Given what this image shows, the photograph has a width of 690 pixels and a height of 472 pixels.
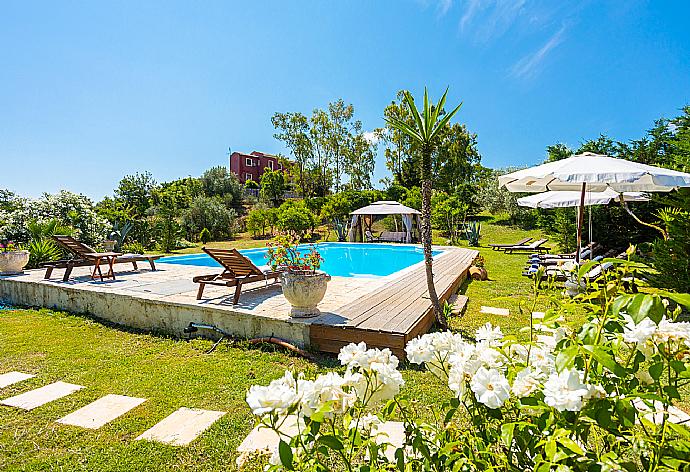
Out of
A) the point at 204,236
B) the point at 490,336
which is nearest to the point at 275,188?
the point at 204,236

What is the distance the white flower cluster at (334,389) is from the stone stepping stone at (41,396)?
346 centimetres

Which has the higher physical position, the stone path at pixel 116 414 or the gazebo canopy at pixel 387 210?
the gazebo canopy at pixel 387 210

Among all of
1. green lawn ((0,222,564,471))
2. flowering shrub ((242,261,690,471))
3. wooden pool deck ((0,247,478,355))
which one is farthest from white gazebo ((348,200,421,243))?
flowering shrub ((242,261,690,471))

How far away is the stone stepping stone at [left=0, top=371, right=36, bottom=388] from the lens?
3.62m

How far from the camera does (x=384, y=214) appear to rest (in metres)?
18.2

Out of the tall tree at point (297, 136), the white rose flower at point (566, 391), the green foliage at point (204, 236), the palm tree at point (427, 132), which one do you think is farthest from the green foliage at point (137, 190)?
the white rose flower at point (566, 391)

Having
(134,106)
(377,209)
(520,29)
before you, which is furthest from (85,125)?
(520,29)

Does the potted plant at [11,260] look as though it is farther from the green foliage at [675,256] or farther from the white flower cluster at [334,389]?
the green foliage at [675,256]

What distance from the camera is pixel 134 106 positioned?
17.8m

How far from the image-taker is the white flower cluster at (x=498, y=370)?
0.85 meters

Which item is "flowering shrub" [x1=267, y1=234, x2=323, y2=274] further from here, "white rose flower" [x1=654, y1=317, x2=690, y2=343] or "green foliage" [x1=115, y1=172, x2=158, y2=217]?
"green foliage" [x1=115, y1=172, x2=158, y2=217]

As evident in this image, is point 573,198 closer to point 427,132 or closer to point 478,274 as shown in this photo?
point 478,274

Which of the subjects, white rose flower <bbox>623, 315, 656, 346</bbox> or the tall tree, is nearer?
white rose flower <bbox>623, 315, 656, 346</bbox>

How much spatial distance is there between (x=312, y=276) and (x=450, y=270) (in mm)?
4914
